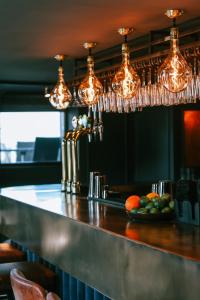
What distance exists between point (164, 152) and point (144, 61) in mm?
3803

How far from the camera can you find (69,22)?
3.82m

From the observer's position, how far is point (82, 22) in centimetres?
384

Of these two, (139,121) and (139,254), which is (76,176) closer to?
(139,254)

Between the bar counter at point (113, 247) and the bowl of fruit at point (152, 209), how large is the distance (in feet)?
0.17

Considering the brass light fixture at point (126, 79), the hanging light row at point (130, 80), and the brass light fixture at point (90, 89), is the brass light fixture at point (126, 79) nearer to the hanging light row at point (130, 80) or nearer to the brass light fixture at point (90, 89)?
the hanging light row at point (130, 80)

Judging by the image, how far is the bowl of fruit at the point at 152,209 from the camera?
3.11 meters

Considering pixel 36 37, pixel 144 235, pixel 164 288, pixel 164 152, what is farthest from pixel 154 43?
pixel 164 152

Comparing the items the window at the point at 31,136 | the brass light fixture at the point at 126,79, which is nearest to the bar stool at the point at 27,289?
the brass light fixture at the point at 126,79

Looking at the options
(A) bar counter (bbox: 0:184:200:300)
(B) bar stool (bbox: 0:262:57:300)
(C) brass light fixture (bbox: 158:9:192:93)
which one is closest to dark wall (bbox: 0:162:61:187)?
(A) bar counter (bbox: 0:184:200:300)

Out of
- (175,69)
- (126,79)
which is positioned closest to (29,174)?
(126,79)

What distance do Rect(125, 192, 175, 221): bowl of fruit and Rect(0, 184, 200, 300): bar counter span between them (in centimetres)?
5

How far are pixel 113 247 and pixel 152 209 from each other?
413 mm

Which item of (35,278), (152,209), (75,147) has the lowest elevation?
(35,278)

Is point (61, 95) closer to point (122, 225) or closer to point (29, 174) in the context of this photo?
point (122, 225)
